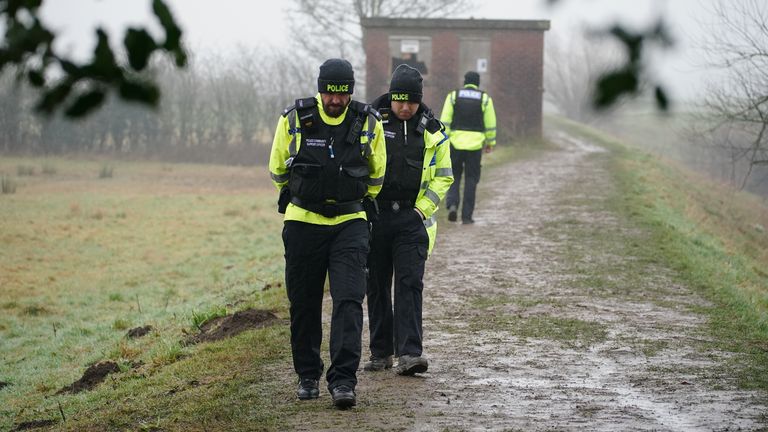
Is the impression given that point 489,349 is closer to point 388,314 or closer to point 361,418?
point 388,314

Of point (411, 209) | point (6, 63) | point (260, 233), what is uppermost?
point (6, 63)

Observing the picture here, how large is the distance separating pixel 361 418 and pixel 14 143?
1552 inches

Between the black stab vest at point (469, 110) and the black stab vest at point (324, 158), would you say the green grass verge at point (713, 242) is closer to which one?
the black stab vest at point (469, 110)

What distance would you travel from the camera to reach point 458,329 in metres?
10.0

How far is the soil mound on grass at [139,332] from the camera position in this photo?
504 inches

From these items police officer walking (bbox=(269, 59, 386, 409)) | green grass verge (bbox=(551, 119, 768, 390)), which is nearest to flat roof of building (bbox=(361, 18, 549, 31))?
green grass verge (bbox=(551, 119, 768, 390))

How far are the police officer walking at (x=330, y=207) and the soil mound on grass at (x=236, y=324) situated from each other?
295 cm

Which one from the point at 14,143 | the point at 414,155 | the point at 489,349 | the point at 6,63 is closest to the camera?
the point at 6,63

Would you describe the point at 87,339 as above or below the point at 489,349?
below

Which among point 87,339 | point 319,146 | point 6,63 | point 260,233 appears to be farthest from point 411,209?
point 260,233

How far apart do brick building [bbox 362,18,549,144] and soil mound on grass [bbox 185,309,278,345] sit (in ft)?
84.6

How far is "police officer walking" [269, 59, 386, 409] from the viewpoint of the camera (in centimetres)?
708

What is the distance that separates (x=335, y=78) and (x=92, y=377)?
468 cm

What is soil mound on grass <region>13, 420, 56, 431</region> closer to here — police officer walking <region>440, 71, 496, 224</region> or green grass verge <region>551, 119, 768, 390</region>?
green grass verge <region>551, 119, 768, 390</region>
